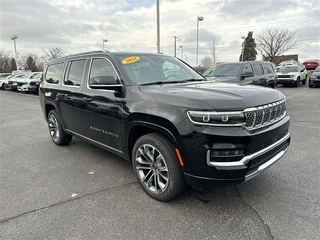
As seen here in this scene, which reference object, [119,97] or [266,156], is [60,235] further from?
[266,156]

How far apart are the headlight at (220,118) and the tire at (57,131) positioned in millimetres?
3519

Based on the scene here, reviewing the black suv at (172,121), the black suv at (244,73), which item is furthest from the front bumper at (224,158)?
the black suv at (244,73)

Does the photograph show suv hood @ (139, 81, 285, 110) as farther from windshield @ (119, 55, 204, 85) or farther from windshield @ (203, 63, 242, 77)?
windshield @ (203, 63, 242, 77)

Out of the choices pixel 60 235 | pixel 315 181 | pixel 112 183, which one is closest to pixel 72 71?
pixel 112 183

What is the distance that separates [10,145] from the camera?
5.52 metres

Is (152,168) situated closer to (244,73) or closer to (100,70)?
(100,70)

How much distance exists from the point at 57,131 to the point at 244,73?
6391 millimetres

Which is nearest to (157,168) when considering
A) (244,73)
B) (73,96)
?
(73,96)

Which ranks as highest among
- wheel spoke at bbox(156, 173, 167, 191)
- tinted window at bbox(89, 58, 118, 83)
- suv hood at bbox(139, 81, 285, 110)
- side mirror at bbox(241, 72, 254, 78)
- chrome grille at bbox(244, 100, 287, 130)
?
tinted window at bbox(89, 58, 118, 83)

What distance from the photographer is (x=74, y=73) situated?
435 centimetres

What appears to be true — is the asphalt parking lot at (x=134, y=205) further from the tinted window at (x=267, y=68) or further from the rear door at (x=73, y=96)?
the tinted window at (x=267, y=68)

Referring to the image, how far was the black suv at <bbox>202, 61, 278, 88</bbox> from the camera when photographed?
27.5 ft

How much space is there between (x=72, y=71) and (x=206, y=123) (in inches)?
120

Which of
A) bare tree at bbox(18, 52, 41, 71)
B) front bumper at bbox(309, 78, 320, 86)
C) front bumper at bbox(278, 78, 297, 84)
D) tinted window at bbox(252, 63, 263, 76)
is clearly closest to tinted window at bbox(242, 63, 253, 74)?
tinted window at bbox(252, 63, 263, 76)
